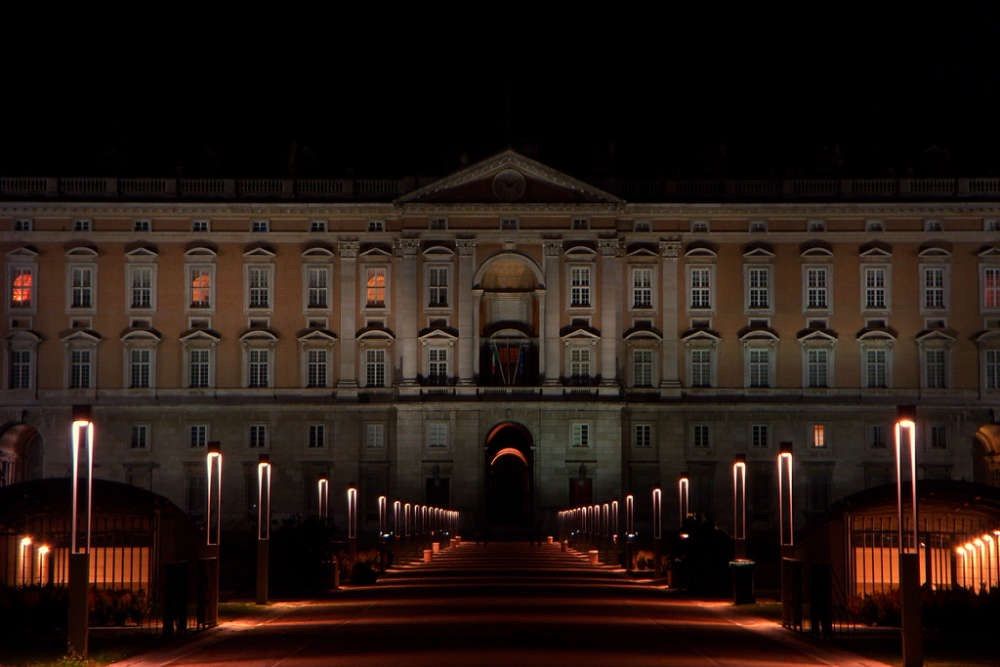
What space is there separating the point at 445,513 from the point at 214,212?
2322cm

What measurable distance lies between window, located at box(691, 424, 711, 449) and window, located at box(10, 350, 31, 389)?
39.3 metres

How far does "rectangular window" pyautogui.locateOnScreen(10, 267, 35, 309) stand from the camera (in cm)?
11662

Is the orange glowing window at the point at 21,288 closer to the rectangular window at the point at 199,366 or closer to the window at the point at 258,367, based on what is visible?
the rectangular window at the point at 199,366

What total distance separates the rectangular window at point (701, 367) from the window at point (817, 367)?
589 cm

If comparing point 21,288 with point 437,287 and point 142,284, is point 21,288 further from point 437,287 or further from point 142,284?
point 437,287

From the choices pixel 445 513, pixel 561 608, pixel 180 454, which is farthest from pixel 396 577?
pixel 180 454

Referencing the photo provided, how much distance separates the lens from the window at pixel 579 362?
116 m

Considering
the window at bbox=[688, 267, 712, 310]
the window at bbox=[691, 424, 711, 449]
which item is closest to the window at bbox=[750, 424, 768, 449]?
the window at bbox=[691, 424, 711, 449]

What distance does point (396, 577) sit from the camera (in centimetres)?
6569

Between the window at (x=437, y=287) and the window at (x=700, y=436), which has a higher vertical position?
the window at (x=437, y=287)
